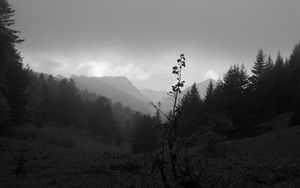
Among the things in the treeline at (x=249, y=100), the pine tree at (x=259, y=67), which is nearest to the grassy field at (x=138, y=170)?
the treeline at (x=249, y=100)

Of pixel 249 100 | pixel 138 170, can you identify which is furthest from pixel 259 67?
pixel 138 170

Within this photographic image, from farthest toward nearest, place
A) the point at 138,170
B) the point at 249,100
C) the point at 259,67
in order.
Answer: the point at 259,67
the point at 249,100
the point at 138,170

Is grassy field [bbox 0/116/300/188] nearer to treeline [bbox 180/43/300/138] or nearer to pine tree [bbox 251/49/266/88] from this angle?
treeline [bbox 180/43/300/138]

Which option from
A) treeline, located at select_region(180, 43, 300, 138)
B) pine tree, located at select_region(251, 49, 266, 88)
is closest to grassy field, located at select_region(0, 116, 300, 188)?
treeline, located at select_region(180, 43, 300, 138)

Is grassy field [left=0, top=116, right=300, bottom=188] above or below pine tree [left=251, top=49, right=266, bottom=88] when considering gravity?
below

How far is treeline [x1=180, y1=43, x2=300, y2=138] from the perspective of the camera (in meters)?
53.3

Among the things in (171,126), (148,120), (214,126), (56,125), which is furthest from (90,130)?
(171,126)

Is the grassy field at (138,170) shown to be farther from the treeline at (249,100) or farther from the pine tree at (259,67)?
the pine tree at (259,67)

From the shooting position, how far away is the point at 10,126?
50062mm

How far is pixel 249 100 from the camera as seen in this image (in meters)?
55.3

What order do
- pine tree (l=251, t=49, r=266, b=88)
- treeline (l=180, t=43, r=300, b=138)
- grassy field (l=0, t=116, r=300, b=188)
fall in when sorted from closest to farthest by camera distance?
grassy field (l=0, t=116, r=300, b=188)
treeline (l=180, t=43, r=300, b=138)
pine tree (l=251, t=49, r=266, b=88)

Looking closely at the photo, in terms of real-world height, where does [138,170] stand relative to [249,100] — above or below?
below

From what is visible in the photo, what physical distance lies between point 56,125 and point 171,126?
93.2 m

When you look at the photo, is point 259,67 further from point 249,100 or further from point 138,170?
point 138,170
